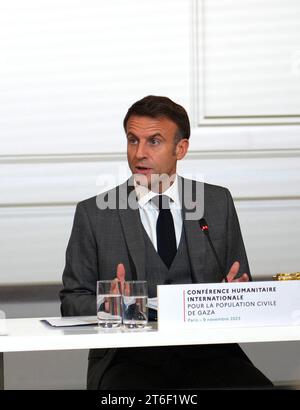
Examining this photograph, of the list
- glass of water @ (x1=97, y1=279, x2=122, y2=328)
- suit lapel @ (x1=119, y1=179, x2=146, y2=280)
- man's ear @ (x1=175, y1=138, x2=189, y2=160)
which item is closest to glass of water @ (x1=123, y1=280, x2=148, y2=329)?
glass of water @ (x1=97, y1=279, x2=122, y2=328)

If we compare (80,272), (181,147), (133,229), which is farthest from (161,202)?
(80,272)

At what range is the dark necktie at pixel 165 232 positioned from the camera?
10.3ft

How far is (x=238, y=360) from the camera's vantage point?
282cm

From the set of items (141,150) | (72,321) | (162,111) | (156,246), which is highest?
(162,111)

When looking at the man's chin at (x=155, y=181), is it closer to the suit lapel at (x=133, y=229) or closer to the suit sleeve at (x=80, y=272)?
the suit lapel at (x=133, y=229)

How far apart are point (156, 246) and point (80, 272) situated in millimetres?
277

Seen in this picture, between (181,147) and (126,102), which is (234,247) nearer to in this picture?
(181,147)

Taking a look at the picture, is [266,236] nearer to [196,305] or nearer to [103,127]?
[103,127]

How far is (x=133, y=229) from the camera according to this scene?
3.16m

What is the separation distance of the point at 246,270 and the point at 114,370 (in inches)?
26.7

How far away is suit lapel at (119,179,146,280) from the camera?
3109 mm

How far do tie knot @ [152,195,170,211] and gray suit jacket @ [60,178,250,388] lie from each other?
6 centimetres

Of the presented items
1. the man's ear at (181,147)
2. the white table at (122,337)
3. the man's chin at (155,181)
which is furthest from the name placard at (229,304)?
the man's ear at (181,147)

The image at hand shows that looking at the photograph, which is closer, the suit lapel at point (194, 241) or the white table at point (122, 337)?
the white table at point (122, 337)
